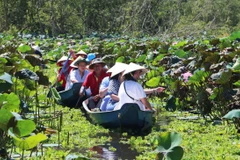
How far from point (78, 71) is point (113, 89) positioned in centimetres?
231

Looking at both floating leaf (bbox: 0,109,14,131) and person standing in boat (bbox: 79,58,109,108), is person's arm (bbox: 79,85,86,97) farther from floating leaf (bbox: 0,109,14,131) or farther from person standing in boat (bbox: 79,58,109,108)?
floating leaf (bbox: 0,109,14,131)

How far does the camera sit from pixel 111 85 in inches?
297

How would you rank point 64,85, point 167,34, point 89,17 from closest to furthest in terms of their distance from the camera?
point 64,85 → point 167,34 → point 89,17

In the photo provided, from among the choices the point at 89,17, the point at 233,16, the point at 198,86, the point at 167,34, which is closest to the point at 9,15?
the point at 89,17

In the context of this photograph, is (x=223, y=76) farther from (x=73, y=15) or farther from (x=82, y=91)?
(x=73, y=15)

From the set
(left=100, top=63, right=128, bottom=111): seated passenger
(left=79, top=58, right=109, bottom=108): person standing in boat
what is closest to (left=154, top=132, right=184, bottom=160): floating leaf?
(left=100, top=63, right=128, bottom=111): seated passenger

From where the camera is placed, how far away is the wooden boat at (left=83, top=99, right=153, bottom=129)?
22.1ft

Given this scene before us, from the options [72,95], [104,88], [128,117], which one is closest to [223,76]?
[128,117]

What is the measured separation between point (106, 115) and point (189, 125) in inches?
46.3

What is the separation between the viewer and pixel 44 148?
5.75 metres

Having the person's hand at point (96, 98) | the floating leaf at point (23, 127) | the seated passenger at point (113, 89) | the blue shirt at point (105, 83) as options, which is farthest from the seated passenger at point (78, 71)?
the floating leaf at point (23, 127)

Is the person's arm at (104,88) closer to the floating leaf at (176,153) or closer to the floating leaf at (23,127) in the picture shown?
the floating leaf at (23,127)

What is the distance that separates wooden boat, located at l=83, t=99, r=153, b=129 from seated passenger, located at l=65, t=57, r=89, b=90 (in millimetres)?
2527

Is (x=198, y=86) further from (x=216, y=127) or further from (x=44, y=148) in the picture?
(x=44, y=148)
